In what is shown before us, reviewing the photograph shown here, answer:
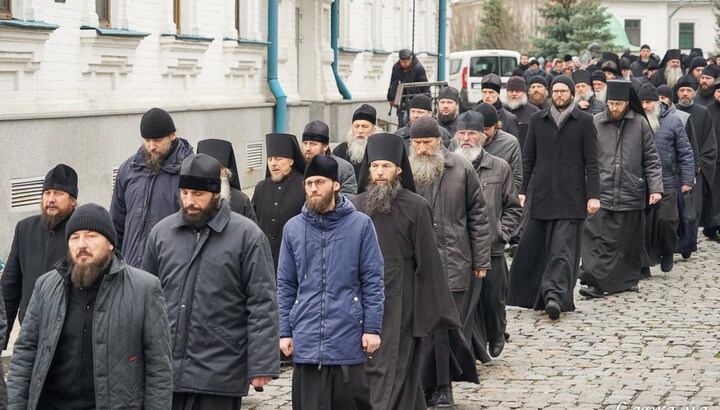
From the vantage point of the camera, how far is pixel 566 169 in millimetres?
12125

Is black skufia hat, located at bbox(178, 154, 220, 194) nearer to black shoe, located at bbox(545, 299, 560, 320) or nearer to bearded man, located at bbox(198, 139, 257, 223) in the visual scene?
bearded man, located at bbox(198, 139, 257, 223)

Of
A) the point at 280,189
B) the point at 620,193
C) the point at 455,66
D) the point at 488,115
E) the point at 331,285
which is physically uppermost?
the point at 455,66

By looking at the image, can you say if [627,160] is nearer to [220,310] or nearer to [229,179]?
[229,179]

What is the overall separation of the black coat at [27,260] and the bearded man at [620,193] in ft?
22.5

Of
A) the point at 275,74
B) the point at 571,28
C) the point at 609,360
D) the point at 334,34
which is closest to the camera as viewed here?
the point at 609,360

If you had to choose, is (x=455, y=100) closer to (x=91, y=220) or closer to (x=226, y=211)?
(x=226, y=211)

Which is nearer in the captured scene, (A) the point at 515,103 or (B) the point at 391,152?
(B) the point at 391,152

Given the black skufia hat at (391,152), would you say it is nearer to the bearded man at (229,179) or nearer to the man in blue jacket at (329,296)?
the man in blue jacket at (329,296)

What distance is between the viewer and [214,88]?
1972 cm

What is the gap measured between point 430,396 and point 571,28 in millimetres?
45426

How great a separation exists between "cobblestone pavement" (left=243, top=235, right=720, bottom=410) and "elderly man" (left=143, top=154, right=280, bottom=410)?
2086 mm

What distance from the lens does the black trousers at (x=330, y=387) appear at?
6887mm

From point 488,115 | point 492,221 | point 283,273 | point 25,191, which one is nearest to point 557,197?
point 488,115

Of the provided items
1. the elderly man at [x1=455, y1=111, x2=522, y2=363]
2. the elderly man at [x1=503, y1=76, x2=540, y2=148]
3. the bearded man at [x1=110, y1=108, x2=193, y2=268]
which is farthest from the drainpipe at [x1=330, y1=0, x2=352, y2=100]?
the bearded man at [x1=110, y1=108, x2=193, y2=268]
